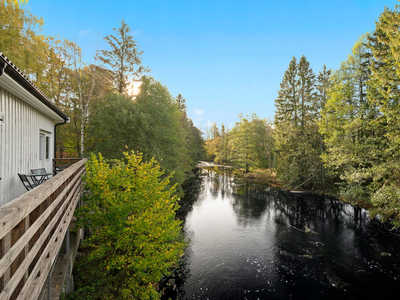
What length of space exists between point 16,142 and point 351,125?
66.7 feet

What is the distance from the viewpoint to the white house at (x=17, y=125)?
16.3ft

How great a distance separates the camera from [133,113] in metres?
17.6

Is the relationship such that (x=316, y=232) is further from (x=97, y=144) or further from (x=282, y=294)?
(x=97, y=144)

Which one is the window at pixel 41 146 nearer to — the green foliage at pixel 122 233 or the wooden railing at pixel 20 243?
the green foliage at pixel 122 233

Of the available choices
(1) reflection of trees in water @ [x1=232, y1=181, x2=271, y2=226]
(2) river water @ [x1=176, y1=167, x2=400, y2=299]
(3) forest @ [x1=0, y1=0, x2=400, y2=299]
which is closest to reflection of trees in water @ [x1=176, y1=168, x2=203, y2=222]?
(2) river water @ [x1=176, y1=167, x2=400, y2=299]

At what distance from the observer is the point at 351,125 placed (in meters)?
17.2

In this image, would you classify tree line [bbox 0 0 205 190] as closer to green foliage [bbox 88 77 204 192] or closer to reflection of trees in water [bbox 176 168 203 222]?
green foliage [bbox 88 77 204 192]

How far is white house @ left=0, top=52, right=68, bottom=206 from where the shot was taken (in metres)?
4.95

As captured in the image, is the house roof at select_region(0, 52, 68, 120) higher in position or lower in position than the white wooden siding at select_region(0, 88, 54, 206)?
higher

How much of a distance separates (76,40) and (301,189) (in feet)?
88.4

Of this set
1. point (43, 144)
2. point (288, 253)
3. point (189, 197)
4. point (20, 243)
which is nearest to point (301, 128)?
point (189, 197)

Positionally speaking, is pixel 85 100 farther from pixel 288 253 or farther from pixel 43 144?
pixel 288 253

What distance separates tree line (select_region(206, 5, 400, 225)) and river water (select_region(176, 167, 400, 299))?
252 centimetres

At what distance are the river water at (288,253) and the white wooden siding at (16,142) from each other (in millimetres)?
7671
